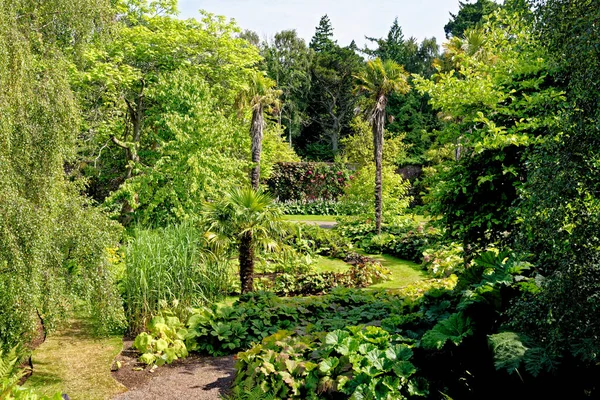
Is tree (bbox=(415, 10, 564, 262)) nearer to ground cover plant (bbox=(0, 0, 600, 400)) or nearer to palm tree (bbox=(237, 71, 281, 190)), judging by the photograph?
ground cover plant (bbox=(0, 0, 600, 400))

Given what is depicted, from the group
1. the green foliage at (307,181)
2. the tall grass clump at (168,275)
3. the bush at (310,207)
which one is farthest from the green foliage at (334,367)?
the green foliage at (307,181)

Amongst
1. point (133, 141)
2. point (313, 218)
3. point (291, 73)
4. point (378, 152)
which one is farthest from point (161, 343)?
point (291, 73)

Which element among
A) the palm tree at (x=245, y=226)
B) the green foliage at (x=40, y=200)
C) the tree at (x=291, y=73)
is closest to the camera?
the green foliage at (x=40, y=200)

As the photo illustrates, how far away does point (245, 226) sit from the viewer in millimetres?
8297

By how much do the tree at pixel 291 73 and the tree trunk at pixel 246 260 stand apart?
31.4 metres

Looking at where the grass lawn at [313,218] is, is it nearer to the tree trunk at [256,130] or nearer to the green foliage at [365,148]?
the green foliage at [365,148]

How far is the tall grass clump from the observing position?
7098mm

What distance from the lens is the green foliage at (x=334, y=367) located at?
4.09 m

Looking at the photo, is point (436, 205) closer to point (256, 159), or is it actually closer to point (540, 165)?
point (540, 165)

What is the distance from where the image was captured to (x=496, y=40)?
748 cm

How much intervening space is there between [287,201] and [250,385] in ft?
74.5

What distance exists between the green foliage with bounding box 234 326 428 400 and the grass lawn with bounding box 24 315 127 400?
1746 millimetres

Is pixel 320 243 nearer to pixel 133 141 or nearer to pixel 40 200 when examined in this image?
pixel 133 141

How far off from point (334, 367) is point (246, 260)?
4.26 m
